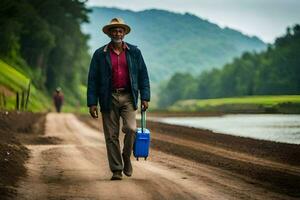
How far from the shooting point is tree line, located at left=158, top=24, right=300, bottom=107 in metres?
92.4

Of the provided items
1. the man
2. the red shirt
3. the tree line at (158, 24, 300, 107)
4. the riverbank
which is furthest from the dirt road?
the tree line at (158, 24, 300, 107)

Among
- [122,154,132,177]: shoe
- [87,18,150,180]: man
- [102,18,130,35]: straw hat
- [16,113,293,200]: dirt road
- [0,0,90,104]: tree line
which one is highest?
[0,0,90,104]: tree line

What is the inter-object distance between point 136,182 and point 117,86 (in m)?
1.63

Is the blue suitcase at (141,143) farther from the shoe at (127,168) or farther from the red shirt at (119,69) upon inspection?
the red shirt at (119,69)

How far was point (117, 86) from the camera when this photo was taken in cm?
973

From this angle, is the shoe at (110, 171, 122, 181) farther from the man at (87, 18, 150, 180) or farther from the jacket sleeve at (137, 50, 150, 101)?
the jacket sleeve at (137, 50, 150, 101)

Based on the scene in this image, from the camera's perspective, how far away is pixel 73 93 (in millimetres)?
82938

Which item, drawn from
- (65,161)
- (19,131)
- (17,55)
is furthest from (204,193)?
(17,55)

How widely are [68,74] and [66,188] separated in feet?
233

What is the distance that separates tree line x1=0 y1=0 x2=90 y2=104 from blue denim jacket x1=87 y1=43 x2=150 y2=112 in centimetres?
4126

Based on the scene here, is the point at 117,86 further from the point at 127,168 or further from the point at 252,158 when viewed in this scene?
the point at 252,158

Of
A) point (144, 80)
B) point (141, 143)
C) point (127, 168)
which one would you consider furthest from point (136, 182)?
point (144, 80)

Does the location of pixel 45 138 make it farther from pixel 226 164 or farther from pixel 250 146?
pixel 226 164

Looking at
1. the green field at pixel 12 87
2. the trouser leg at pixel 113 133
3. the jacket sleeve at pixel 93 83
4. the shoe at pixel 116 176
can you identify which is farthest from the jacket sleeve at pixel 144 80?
the green field at pixel 12 87
